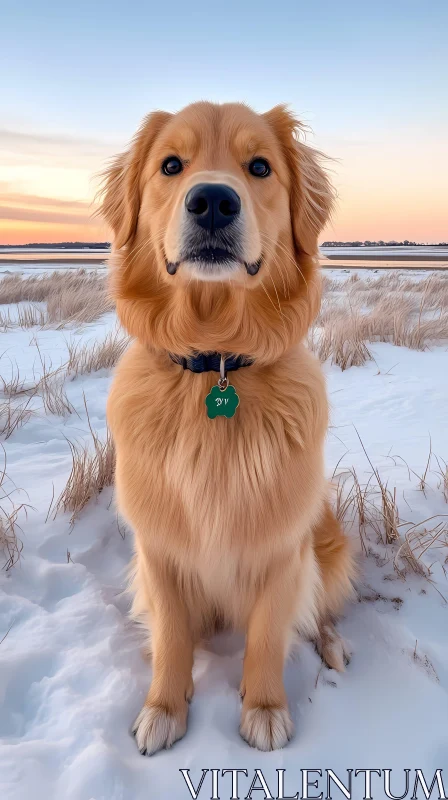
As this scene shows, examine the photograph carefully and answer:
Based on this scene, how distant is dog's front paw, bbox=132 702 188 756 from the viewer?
5.11 feet

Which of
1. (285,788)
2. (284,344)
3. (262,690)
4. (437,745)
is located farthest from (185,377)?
(437,745)

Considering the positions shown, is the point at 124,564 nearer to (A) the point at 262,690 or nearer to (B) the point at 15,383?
(A) the point at 262,690

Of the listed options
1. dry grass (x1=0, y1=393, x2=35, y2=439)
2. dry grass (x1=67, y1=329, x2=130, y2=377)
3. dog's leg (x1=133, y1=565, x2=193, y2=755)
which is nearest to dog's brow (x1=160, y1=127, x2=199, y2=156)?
dog's leg (x1=133, y1=565, x2=193, y2=755)

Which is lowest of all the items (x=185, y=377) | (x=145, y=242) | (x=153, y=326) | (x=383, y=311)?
(x=383, y=311)

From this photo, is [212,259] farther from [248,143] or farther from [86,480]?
[86,480]

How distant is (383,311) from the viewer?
7.41 m

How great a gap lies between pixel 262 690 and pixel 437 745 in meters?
0.54

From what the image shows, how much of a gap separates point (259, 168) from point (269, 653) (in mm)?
1645

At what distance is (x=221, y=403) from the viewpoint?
5.33ft

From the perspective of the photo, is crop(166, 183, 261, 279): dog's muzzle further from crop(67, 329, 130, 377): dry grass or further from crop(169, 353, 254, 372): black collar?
crop(67, 329, 130, 377): dry grass

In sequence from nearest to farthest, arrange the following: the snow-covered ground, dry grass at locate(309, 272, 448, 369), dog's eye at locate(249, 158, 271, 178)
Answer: the snow-covered ground
dog's eye at locate(249, 158, 271, 178)
dry grass at locate(309, 272, 448, 369)

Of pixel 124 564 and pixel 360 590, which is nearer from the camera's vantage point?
pixel 360 590

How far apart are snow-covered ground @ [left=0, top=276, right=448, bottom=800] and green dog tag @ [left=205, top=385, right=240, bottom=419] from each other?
97 cm

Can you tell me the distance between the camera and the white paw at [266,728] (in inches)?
62.2
